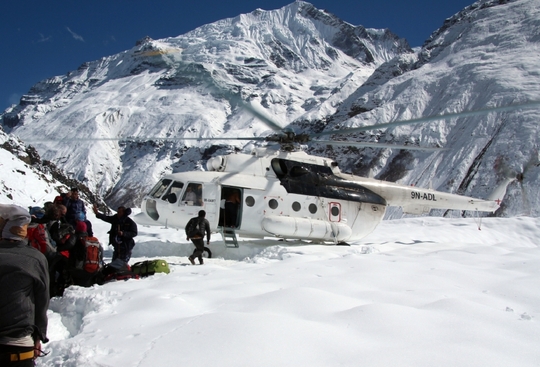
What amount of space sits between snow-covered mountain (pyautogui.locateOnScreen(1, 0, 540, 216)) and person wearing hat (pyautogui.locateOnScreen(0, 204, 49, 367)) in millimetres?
5164

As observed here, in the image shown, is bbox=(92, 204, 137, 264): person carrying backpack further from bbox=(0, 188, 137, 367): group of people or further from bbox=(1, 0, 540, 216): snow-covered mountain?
bbox=(0, 188, 137, 367): group of people

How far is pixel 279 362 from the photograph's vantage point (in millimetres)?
2756

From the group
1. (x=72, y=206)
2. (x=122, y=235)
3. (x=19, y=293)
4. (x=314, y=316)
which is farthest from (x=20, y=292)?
(x=72, y=206)

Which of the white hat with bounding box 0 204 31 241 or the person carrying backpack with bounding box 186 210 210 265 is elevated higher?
the white hat with bounding box 0 204 31 241

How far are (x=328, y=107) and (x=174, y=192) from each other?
11082 cm

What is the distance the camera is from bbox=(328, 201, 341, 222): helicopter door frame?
1141 cm

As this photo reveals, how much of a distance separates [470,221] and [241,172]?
10685mm

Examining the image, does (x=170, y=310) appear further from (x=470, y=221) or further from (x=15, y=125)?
(x=15, y=125)

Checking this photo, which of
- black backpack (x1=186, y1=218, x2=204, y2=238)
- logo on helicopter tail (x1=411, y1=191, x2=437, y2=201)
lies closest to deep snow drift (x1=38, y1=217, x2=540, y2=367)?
black backpack (x1=186, y1=218, x2=204, y2=238)

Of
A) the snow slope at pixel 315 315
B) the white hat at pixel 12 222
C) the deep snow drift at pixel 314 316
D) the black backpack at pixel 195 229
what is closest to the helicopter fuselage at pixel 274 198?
the black backpack at pixel 195 229

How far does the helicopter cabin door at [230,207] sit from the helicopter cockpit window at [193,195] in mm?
575

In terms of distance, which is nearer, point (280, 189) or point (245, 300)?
point (245, 300)

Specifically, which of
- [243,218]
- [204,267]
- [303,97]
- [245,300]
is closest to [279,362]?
[245,300]

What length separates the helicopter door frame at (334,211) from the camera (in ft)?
37.4
